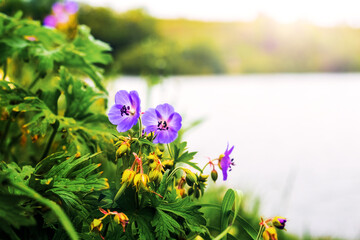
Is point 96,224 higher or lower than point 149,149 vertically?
lower

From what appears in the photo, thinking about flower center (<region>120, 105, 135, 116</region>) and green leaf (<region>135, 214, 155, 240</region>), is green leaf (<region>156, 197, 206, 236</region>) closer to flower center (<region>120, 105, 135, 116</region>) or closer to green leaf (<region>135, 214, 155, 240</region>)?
green leaf (<region>135, 214, 155, 240</region>)

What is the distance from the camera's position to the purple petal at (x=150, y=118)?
2.27 feet

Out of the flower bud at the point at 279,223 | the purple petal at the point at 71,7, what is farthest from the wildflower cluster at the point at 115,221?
the purple petal at the point at 71,7

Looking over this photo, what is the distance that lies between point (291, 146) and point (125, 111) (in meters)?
3.97

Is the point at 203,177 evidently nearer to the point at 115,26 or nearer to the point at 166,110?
the point at 166,110

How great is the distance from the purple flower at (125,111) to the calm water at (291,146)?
59.7 inches

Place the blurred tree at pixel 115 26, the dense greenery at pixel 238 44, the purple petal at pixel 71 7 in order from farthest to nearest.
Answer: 1. the blurred tree at pixel 115 26
2. the dense greenery at pixel 238 44
3. the purple petal at pixel 71 7

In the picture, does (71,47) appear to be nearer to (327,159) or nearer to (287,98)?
(327,159)

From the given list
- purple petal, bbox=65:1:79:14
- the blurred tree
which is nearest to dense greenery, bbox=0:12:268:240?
purple petal, bbox=65:1:79:14

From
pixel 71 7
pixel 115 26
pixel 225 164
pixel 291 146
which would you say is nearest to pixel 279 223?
pixel 225 164

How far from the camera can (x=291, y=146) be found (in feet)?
14.3

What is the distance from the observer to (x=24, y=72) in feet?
7.38

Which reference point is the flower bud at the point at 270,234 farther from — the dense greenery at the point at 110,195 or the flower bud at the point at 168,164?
the flower bud at the point at 168,164

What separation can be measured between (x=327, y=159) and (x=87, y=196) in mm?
3752
